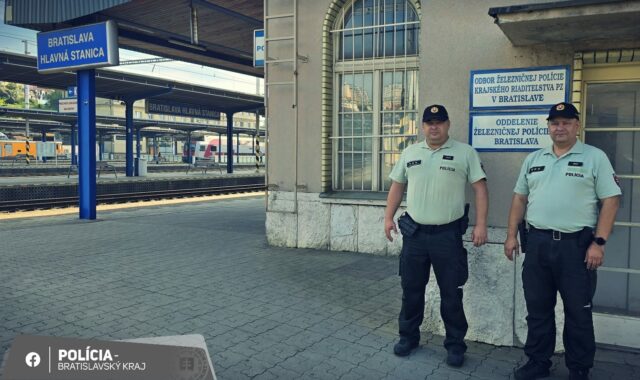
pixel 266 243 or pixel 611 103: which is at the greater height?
pixel 611 103

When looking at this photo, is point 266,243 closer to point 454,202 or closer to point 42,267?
point 42,267

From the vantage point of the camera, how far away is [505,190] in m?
4.13

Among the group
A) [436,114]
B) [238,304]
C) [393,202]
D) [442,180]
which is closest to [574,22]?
[436,114]

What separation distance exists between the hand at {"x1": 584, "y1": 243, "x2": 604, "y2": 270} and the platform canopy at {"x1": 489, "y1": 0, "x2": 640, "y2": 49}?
4.89 feet

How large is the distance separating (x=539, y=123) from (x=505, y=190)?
594mm

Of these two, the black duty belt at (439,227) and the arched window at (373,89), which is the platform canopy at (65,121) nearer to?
the arched window at (373,89)

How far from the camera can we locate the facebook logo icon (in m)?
1.35

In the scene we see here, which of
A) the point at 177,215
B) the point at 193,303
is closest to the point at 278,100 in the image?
the point at 193,303

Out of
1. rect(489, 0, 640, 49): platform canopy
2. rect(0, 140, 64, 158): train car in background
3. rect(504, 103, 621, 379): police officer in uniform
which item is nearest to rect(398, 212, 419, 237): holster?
rect(504, 103, 621, 379): police officer in uniform

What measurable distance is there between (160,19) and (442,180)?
1036 cm

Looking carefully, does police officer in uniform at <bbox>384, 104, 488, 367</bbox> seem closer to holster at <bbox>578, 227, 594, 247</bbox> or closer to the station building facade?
the station building facade

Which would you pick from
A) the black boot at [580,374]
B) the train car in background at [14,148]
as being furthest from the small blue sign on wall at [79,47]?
the train car in background at [14,148]

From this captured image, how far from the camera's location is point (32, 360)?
4.44 ft

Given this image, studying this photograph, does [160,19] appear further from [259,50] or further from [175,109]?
[175,109]
